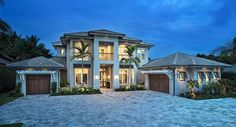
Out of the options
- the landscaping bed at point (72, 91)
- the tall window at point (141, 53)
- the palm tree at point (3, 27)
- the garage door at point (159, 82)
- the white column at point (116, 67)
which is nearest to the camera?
the palm tree at point (3, 27)

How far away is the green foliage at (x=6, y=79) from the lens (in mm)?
20534

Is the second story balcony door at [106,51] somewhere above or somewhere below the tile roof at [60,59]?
above

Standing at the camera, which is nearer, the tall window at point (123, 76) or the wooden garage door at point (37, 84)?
the wooden garage door at point (37, 84)

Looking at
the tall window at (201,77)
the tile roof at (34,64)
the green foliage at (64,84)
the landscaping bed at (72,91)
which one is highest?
the tile roof at (34,64)

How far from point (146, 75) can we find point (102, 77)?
6814mm

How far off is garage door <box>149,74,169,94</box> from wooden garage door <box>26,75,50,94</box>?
1238cm

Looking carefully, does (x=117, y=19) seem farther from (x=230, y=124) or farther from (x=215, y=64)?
(x=230, y=124)

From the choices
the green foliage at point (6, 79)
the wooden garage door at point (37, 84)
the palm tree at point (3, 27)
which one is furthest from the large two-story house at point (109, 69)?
the palm tree at point (3, 27)

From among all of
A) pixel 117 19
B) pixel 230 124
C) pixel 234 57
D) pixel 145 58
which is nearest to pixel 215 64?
pixel 145 58

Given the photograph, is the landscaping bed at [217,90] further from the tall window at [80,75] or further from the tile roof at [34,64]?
the tile roof at [34,64]

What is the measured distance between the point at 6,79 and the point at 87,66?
9.67m

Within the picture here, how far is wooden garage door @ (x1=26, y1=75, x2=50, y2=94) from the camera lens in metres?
19.4

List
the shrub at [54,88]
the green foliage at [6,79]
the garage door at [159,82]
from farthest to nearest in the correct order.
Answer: the green foliage at [6,79], the garage door at [159,82], the shrub at [54,88]

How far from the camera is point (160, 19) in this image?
2274 inches
